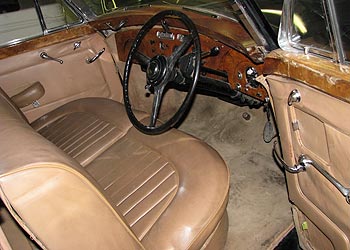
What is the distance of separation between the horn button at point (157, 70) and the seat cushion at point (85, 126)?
0.34 metres

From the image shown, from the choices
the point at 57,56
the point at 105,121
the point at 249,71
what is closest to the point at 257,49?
the point at 249,71

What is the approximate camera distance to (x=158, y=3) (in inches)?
84.8

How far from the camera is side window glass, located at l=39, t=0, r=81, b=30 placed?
90.7 inches

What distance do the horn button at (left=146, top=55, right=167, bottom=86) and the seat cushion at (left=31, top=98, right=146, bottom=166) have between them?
0.34 m

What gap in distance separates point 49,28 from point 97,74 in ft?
1.44

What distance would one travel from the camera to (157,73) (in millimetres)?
1560

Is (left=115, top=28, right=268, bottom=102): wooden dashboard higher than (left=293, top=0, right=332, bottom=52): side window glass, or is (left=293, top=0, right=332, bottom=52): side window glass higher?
(left=293, top=0, right=332, bottom=52): side window glass

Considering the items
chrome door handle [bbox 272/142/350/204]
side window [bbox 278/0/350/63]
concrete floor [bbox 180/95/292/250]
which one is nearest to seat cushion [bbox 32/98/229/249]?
chrome door handle [bbox 272/142/350/204]

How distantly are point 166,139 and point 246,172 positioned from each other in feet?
2.95

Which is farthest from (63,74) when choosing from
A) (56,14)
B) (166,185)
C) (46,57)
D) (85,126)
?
(166,185)

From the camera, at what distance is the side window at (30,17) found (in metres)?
2.27

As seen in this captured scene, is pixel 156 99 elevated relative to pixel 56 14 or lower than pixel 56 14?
lower

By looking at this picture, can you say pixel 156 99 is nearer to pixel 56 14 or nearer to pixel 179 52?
pixel 179 52

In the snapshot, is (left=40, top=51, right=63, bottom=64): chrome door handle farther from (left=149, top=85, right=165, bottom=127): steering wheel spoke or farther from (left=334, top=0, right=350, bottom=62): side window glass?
(left=334, top=0, right=350, bottom=62): side window glass
